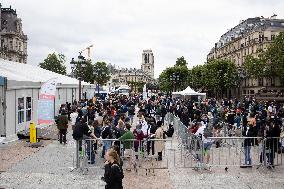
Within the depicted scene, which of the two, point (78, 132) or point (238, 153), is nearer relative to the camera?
point (78, 132)

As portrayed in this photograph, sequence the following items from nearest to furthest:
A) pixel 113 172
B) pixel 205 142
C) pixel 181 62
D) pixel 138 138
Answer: pixel 113 172 < pixel 205 142 < pixel 138 138 < pixel 181 62

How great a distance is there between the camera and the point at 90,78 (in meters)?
113

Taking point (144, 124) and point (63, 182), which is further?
point (144, 124)

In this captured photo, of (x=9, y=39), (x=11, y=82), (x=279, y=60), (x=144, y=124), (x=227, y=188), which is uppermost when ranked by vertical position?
(x=9, y=39)

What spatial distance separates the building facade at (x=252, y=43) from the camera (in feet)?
276

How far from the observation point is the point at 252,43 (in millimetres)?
88188

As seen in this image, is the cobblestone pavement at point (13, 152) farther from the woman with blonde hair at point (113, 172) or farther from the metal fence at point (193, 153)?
the woman with blonde hair at point (113, 172)

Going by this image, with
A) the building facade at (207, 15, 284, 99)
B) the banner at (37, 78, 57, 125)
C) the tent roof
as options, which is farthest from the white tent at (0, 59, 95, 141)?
the building facade at (207, 15, 284, 99)

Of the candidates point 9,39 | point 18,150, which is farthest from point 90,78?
point 18,150

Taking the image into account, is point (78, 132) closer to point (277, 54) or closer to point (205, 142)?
point (205, 142)

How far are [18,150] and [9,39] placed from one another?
251ft

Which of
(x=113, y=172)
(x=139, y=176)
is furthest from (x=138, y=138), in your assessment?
(x=113, y=172)

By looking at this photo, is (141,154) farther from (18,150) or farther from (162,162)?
(18,150)

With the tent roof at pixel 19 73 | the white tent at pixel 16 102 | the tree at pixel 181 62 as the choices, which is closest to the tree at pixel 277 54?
the tent roof at pixel 19 73
